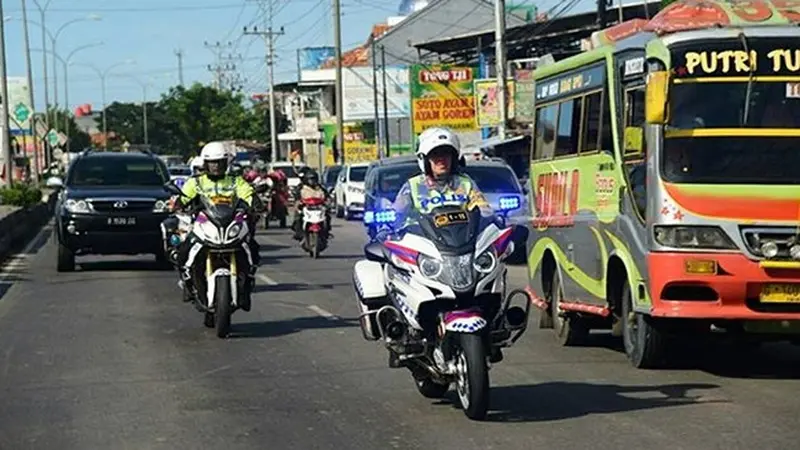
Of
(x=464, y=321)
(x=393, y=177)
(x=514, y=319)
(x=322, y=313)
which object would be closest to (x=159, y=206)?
(x=393, y=177)

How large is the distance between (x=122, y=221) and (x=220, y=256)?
28.6 ft

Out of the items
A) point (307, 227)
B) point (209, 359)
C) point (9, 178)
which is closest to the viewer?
point (209, 359)

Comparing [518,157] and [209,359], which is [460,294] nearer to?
[209,359]

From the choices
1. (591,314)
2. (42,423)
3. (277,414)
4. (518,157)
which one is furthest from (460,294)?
(518,157)

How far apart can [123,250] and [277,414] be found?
1362 centimetres

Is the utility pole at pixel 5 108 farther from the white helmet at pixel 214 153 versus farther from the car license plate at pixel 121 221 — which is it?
the white helmet at pixel 214 153

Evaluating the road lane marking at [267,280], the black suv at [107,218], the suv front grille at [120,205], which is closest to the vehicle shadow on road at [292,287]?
the road lane marking at [267,280]

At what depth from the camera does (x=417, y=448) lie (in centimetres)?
837

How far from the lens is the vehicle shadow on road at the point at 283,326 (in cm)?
1440

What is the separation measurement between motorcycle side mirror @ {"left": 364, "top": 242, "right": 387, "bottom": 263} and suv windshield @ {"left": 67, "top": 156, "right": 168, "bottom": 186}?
14395 millimetres

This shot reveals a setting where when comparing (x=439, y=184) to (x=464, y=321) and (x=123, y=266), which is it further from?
(x=123, y=266)

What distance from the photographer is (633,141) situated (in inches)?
444

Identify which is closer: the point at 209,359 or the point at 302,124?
the point at 209,359

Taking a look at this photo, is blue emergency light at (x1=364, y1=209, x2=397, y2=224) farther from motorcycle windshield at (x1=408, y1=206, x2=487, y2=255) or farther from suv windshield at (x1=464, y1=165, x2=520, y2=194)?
suv windshield at (x1=464, y1=165, x2=520, y2=194)
